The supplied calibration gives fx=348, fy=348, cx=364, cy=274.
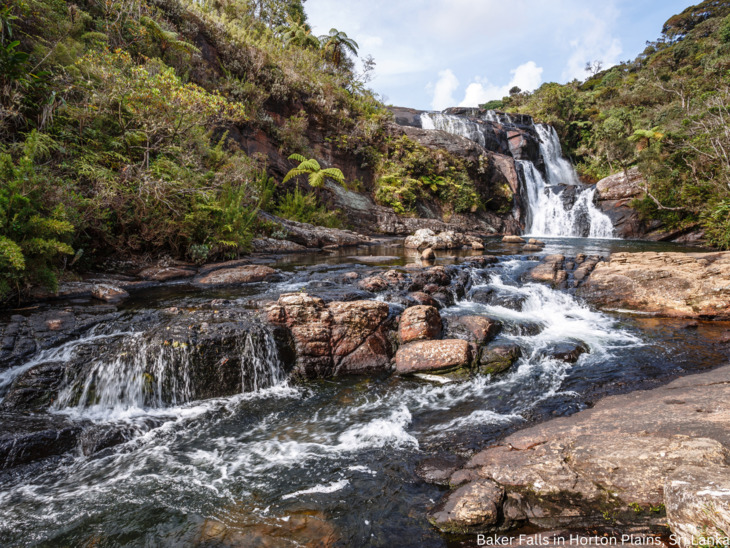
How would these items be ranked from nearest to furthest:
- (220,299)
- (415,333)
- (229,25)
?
(415,333) → (220,299) → (229,25)

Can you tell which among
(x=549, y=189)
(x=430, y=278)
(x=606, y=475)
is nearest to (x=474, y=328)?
(x=430, y=278)

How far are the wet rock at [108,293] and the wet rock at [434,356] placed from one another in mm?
5115

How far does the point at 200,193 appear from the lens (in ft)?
28.3

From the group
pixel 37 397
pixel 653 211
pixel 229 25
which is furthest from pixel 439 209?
pixel 37 397

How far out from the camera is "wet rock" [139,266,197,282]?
782 cm

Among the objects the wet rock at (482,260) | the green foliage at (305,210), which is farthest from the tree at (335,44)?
the wet rock at (482,260)

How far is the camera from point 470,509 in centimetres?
246

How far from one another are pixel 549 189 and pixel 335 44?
1709 cm

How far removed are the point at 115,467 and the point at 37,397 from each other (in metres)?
1.59

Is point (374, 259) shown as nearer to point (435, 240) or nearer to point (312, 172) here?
point (435, 240)

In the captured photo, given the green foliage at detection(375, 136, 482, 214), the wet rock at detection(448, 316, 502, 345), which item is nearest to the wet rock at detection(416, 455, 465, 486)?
the wet rock at detection(448, 316, 502, 345)

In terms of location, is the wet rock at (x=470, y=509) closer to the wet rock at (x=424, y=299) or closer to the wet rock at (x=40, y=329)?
the wet rock at (x=424, y=299)

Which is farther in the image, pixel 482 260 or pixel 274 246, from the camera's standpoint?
pixel 274 246

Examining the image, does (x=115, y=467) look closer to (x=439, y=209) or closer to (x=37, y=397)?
(x=37, y=397)
